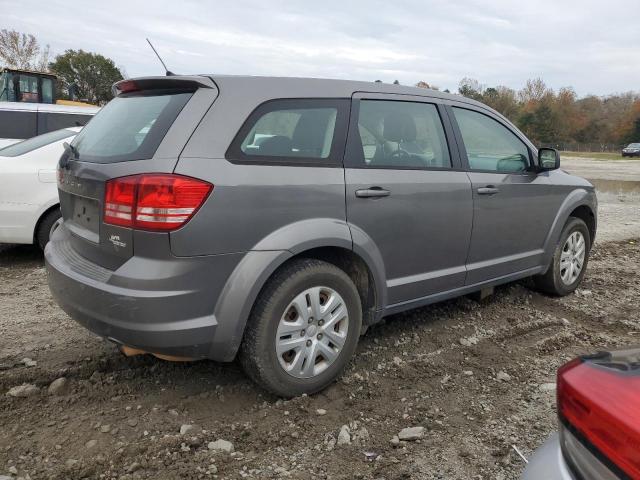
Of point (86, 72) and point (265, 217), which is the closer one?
point (265, 217)

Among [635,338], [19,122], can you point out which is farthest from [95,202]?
[19,122]

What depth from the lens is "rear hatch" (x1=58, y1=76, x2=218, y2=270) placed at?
8.43 feet

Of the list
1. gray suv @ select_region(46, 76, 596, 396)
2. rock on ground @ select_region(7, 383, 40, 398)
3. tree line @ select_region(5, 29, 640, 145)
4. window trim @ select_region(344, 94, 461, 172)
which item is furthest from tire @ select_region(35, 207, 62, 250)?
tree line @ select_region(5, 29, 640, 145)

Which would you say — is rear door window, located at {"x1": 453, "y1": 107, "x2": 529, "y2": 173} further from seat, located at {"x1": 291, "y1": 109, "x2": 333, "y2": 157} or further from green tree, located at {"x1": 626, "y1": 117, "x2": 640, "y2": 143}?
green tree, located at {"x1": 626, "y1": 117, "x2": 640, "y2": 143}

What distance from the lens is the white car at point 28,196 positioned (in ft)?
17.7

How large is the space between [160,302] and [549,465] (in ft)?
5.88

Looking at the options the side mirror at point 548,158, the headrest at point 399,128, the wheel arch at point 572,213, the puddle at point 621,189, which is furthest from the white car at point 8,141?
the puddle at point 621,189

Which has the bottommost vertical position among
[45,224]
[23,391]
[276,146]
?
[23,391]

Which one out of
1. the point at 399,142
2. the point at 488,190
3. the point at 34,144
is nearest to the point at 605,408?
the point at 399,142

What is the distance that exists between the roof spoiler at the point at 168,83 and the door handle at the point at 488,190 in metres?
2.11

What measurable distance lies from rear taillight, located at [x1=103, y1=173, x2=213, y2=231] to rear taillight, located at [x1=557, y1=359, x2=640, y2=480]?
1.76 meters

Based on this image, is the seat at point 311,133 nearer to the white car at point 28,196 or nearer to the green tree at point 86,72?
the white car at point 28,196

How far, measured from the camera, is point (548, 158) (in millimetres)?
4480

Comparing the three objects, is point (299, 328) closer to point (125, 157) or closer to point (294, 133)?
point (294, 133)
